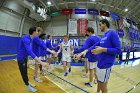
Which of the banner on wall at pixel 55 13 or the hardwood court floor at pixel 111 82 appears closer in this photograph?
the hardwood court floor at pixel 111 82

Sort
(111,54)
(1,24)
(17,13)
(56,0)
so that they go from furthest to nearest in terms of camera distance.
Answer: (56,0)
(17,13)
(1,24)
(111,54)

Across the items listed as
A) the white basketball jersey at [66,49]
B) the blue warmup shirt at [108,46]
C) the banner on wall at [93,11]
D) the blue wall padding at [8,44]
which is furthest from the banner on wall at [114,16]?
the blue warmup shirt at [108,46]

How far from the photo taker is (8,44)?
12.2 meters

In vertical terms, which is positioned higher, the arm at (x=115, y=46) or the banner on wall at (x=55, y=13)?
the banner on wall at (x=55, y=13)

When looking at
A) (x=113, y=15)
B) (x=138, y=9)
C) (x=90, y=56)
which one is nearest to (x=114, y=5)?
(x=113, y=15)

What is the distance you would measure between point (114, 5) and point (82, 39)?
482 cm

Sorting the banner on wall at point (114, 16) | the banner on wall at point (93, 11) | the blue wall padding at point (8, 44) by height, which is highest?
the banner on wall at point (93, 11)

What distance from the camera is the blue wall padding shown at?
11.2 meters

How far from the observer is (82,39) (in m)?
18.5

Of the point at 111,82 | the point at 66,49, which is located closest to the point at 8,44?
the point at 66,49

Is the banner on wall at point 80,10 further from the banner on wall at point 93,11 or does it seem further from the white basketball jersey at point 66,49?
the white basketball jersey at point 66,49

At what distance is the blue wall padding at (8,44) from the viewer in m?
11.2

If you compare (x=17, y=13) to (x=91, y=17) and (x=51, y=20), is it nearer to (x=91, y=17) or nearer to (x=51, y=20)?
(x=51, y=20)

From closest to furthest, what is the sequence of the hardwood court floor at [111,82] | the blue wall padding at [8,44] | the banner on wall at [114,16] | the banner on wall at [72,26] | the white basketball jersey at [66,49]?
the hardwood court floor at [111,82] < the white basketball jersey at [66,49] < the blue wall padding at [8,44] < the banner on wall at [72,26] < the banner on wall at [114,16]
